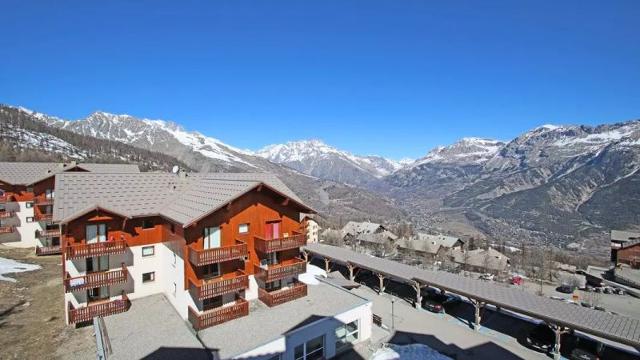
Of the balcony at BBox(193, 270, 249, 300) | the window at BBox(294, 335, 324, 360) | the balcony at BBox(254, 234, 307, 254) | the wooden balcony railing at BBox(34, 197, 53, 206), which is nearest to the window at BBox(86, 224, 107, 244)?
the balcony at BBox(193, 270, 249, 300)

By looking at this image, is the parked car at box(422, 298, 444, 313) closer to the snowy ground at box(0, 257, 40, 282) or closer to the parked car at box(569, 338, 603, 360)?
Result: the parked car at box(569, 338, 603, 360)

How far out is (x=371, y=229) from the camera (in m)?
120

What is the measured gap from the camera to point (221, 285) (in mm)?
23312

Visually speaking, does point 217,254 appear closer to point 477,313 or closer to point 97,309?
point 97,309

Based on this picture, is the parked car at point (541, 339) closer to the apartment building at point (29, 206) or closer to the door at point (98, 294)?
the door at point (98, 294)

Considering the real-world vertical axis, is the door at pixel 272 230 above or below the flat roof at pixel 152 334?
above

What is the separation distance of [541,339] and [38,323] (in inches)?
1476

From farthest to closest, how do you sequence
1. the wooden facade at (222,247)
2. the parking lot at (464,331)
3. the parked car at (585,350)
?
the parking lot at (464,331) → the parked car at (585,350) → the wooden facade at (222,247)

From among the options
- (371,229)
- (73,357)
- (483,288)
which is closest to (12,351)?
(73,357)

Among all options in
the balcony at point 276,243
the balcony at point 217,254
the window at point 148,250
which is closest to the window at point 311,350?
the balcony at point 276,243

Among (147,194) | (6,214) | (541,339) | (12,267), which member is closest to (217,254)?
(147,194)

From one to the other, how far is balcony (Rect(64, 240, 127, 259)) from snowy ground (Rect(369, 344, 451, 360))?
1931 cm

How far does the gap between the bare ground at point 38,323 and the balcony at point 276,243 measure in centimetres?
1162

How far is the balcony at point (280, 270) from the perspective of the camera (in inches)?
1020
